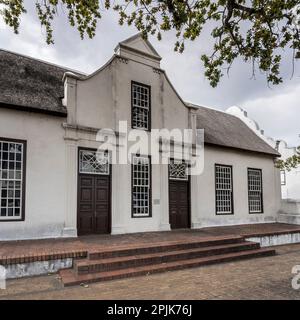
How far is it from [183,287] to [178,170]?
716 centimetres

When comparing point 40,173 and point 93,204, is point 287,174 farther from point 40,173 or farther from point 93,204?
point 40,173

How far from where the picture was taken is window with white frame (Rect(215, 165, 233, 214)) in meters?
14.1

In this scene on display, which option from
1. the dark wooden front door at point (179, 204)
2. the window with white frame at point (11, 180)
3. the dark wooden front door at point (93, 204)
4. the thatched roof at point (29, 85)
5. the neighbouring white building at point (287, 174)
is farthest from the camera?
the neighbouring white building at point (287, 174)

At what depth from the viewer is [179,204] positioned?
497 inches

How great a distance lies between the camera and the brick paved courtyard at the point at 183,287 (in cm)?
556

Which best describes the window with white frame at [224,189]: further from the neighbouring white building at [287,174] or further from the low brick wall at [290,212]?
the neighbouring white building at [287,174]

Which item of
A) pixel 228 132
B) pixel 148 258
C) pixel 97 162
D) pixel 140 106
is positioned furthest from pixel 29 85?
pixel 228 132

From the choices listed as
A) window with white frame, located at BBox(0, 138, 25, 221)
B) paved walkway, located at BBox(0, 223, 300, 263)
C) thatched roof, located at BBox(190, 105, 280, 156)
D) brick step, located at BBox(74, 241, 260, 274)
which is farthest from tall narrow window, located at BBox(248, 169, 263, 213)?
window with white frame, located at BBox(0, 138, 25, 221)

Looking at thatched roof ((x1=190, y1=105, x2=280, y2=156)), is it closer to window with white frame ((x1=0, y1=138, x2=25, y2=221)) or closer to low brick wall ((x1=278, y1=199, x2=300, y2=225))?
low brick wall ((x1=278, y1=199, x2=300, y2=225))

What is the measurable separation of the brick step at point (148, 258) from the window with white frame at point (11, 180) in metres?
3.24

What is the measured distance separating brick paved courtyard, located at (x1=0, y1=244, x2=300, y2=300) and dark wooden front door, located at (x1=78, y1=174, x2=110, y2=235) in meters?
3.27

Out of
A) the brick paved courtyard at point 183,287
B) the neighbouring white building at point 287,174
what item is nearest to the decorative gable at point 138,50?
the brick paved courtyard at point 183,287
